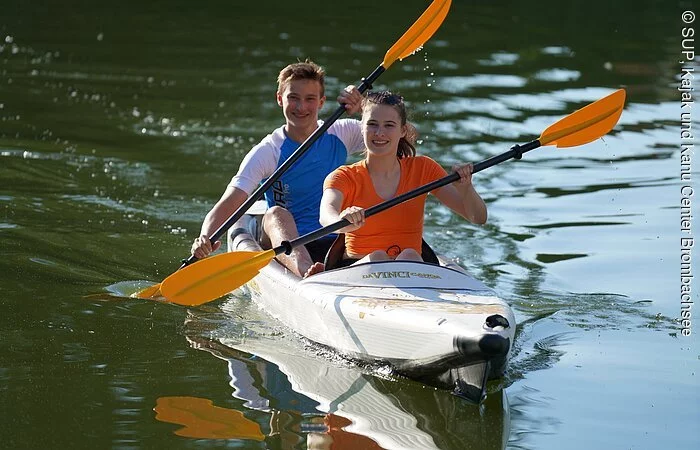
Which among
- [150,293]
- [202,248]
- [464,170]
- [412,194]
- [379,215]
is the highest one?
[464,170]

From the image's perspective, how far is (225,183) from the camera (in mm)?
9680

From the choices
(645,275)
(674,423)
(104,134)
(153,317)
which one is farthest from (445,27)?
(674,423)

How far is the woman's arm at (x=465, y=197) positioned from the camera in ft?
19.4

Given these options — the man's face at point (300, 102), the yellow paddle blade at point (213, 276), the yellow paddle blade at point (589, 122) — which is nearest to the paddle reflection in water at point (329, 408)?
the yellow paddle blade at point (213, 276)

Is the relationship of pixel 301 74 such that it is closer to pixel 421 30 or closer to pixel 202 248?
pixel 421 30

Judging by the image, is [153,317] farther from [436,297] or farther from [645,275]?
[645,275]

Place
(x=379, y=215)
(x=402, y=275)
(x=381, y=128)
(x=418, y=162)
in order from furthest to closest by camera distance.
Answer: (x=418, y=162) < (x=379, y=215) < (x=381, y=128) < (x=402, y=275)

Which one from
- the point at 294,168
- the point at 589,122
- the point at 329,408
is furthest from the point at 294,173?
the point at 329,408

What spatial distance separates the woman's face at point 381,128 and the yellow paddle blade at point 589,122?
0.83 m

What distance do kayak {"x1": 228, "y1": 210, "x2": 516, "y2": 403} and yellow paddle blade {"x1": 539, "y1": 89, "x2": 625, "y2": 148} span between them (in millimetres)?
885

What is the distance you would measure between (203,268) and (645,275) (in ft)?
9.25

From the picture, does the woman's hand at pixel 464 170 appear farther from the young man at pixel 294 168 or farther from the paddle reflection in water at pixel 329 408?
the young man at pixel 294 168

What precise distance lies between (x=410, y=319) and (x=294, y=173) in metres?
1.87

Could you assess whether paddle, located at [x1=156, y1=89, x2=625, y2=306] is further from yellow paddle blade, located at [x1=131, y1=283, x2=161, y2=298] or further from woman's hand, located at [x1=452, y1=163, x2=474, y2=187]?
yellow paddle blade, located at [x1=131, y1=283, x2=161, y2=298]
